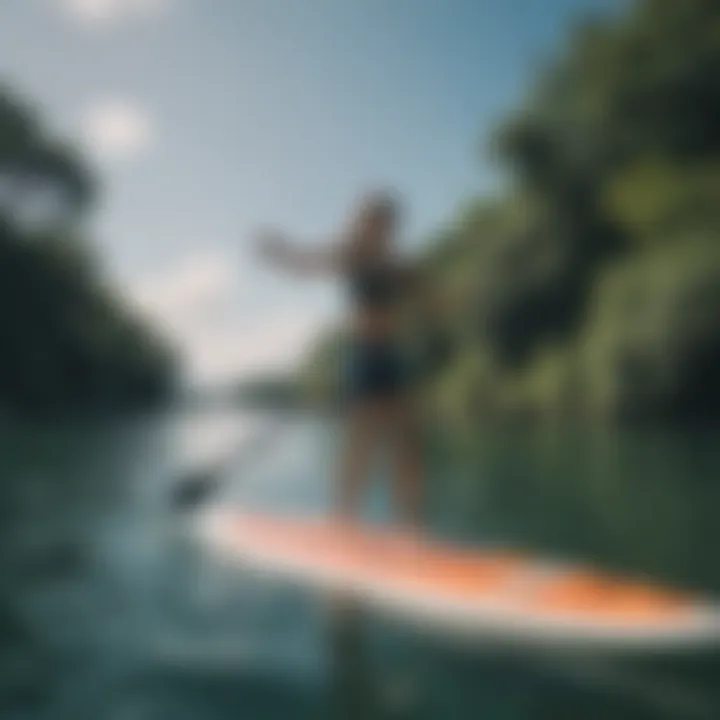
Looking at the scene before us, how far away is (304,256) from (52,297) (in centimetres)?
50

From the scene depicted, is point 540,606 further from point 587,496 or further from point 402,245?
point 402,245

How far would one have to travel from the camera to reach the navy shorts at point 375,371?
5.29 ft

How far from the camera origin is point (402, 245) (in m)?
1.62

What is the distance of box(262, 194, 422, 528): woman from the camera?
5.26 ft

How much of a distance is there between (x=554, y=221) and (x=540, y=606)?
74 cm

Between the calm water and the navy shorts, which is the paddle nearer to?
the calm water

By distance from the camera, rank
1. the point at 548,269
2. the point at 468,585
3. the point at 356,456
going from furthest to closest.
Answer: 1. the point at 548,269
2. the point at 356,456
3. the point at 468,585

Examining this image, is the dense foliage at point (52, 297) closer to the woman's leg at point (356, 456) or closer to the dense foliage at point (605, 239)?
the woman's leg at point (356, 456)

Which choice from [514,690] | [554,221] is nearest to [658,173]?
[554,221]

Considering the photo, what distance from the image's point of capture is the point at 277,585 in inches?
63.2

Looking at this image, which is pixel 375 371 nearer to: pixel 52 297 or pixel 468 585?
pixel 468 585

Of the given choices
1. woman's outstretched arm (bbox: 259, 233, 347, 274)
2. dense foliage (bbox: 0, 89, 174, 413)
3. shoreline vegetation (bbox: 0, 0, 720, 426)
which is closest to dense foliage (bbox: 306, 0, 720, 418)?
shoreline vegetation (bbox: 0, 0, 720, 426)

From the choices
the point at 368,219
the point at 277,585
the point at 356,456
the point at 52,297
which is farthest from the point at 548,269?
the point at 52,297

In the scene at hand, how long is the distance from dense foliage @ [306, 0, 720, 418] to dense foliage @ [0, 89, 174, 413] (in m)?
0.56
